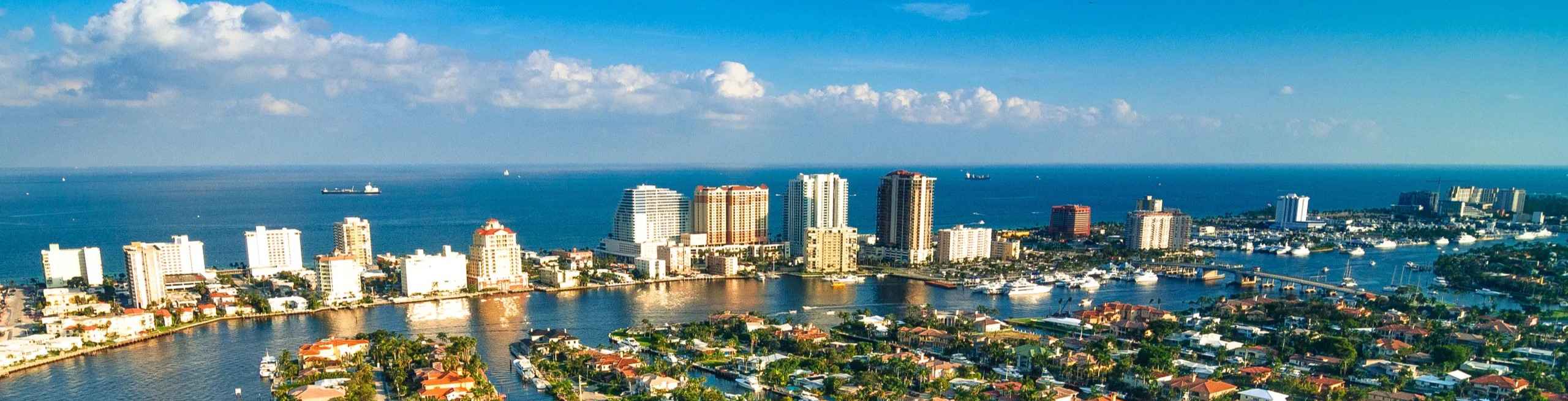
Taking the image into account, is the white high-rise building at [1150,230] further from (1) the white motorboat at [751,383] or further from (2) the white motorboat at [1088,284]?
(1) the white motorboat at [751,383]

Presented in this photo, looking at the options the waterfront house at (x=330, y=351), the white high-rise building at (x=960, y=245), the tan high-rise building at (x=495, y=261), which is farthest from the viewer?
the white high-rise building at (x=960, y=245)

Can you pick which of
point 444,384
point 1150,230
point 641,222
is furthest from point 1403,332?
point 641,222

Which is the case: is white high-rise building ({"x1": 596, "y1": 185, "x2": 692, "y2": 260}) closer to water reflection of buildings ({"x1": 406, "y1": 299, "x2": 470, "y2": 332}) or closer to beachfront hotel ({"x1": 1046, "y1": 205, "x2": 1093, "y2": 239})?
water reflection of buildings ({"x1": 406, "y1": 299, "x2": 470, "y2": 332})

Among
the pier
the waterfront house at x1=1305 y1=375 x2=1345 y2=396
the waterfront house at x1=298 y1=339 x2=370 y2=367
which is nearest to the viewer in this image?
the waterfront house at x1=1305 y1=375 x2=1345 y2=396

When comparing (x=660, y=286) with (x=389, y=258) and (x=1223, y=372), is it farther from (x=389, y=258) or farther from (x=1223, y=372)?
(x=1223, y=372)

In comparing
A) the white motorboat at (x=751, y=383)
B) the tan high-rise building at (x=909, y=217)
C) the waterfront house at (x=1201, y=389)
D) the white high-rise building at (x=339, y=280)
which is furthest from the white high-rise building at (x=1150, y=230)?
the white high-rise building at (x=339, y=280)

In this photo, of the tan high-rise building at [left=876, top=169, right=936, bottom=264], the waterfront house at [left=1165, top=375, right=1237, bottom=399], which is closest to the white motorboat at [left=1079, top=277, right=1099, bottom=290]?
the tan high-rise building at [left=876, top=169, right=936, bottom=264]
